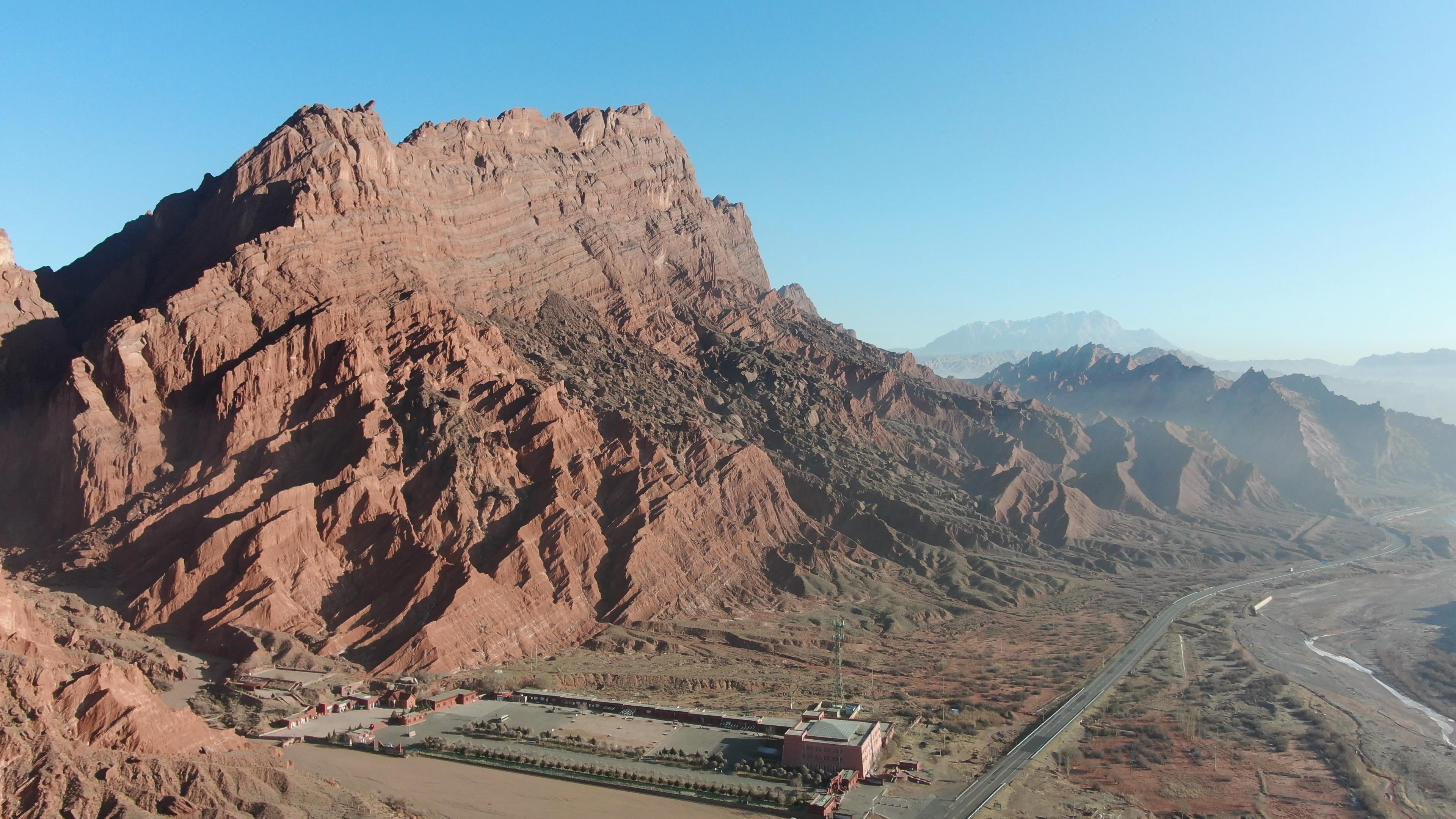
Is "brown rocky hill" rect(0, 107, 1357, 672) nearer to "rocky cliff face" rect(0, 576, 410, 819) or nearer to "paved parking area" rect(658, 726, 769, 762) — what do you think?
"paved parking area" rect(658, 726, 769, 762)

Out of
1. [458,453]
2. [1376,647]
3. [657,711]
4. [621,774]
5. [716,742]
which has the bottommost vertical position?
[1376,647]

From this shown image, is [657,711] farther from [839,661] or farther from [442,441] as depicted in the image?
[442,441]

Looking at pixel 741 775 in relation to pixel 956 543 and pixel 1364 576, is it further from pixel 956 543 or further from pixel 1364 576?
pixel 1364 576

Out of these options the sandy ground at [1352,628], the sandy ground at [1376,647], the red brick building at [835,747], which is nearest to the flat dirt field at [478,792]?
the red brick building at [835,747]

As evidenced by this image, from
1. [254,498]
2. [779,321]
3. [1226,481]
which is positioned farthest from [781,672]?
[1226,481]

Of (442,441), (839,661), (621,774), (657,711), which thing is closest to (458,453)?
(442,441)

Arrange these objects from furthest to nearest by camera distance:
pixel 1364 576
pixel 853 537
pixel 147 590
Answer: pixel 1364 576 < pixel 853 537 < pixel 147 590

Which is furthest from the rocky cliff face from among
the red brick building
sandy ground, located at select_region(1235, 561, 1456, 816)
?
sandy ground, located at select_region(1235, 561, 1456, 816)
